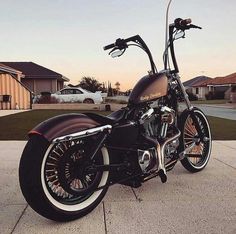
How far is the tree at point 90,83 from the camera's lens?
1780 inches

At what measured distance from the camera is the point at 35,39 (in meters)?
19.2

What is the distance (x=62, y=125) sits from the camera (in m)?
3.12

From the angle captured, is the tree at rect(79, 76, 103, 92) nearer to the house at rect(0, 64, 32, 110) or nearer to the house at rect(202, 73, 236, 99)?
the house at rect(202, 73, 236, 99)

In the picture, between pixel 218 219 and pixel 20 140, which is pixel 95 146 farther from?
pixel 20 140

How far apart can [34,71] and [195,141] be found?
1277 inches

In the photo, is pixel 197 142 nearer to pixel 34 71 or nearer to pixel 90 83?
pixel 34 71

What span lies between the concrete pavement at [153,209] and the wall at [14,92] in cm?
1791


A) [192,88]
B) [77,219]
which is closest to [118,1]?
[77,219]

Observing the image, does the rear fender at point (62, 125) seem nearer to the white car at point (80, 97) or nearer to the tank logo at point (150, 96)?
the tank logo at point (150, 96)

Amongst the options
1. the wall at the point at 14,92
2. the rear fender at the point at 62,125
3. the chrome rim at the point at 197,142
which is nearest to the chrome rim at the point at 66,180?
the rear fender at the point at 62,125

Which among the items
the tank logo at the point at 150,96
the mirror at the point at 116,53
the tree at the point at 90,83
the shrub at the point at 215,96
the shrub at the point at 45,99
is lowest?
the tank logo at the point at 150,96

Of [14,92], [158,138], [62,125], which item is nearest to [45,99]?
[14,92]

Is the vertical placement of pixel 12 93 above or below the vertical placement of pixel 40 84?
below

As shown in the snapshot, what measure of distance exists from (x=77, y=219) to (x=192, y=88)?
72.4 m
